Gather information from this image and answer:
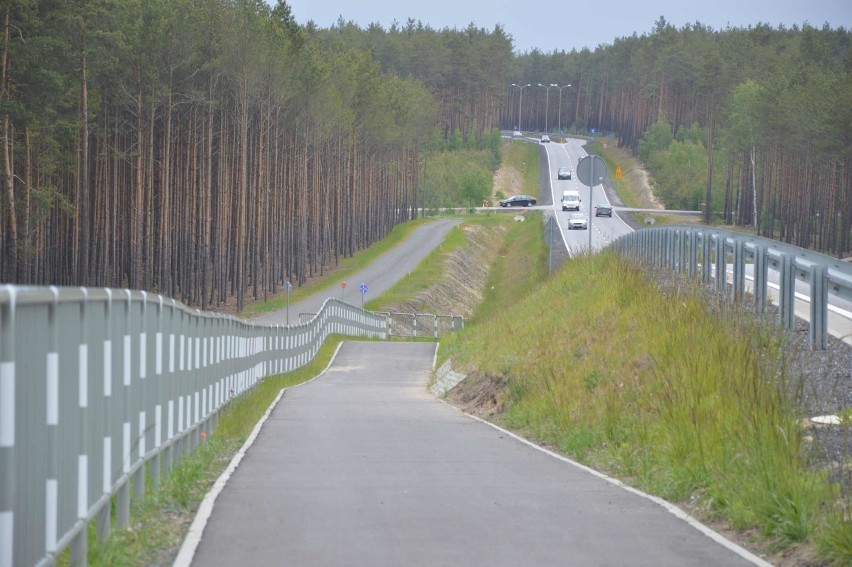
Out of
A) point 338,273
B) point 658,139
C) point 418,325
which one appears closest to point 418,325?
point 418,325

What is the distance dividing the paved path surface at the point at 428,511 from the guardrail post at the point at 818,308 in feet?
11.3

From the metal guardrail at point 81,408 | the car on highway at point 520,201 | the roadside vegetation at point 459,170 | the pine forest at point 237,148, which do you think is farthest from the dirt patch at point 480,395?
the roadside vegetation at point 459,170

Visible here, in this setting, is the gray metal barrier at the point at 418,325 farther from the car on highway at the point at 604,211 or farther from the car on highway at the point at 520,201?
the car on highway at the point at 520,201

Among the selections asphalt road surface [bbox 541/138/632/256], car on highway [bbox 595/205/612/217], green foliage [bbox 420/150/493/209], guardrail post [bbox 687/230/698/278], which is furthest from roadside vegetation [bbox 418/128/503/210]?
guardrail post [bbox 687/230/698/278]

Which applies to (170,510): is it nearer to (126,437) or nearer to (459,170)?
(126,437)

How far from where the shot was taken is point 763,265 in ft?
57.2

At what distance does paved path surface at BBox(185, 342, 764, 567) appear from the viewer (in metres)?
7.52

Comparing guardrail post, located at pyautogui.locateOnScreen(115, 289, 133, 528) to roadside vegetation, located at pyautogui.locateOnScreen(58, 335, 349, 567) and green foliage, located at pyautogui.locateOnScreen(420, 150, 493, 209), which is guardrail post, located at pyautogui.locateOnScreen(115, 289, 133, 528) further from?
green foliage, located at pyautogui.locateOnScreen(420, 150, 493, 209)

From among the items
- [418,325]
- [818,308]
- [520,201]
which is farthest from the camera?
[520,201]

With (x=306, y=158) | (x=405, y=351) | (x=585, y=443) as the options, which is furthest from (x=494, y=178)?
(x=585, y=443)

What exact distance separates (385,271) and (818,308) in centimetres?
7752

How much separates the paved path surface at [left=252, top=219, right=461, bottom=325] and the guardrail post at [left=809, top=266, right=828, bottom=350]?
146ft

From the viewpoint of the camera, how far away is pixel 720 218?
5064 inches

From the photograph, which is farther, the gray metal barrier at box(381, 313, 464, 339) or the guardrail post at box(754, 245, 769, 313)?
the gray metal barrier at box(381, 313, 464, 339)
